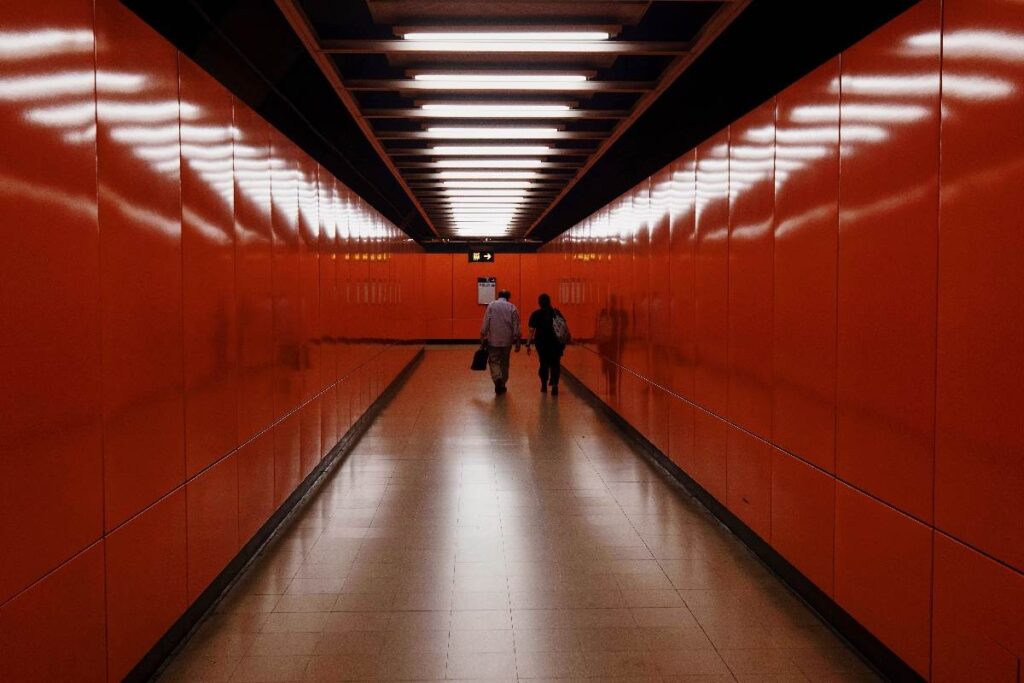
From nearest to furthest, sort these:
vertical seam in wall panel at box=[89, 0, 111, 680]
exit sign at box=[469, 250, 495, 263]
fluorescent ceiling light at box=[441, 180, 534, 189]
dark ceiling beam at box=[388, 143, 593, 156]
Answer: vertical seam in wall panel at box=[89, 0, 111, 680], dark ceiling beam at box=[388, 143, 593, 156], fluorescent ceiling light at box=[441, 180, 534, 189], exit sign at box=[469, 250, 495, 263]

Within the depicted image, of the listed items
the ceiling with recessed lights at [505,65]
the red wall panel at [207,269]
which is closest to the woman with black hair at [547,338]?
the ceiling with recessed lights at [505,65]

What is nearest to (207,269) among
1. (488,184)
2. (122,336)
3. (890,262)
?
(122,336)

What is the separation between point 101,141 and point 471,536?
3.41 metres

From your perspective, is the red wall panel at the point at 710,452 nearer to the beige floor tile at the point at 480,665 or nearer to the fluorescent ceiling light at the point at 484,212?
the beige floor tile at the point at 480,665

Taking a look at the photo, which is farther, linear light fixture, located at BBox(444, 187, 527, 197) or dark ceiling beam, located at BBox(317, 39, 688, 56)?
linear light fixture, located at BBox(444, 187, 527, 197)

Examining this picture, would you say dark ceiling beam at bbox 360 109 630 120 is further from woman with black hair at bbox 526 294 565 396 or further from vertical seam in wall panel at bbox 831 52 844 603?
woman with black hair at bbox 526 294 565 396

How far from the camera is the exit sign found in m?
24.5

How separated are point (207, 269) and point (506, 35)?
2140 millimetres

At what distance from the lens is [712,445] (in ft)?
19.2

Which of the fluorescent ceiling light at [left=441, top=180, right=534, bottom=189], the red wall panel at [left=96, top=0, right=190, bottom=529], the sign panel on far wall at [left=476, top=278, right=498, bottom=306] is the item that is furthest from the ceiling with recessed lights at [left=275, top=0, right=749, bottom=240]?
the sign panel on far wall at [left=476, top=278, right=498, bottom=306]

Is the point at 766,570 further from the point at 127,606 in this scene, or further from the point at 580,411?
the point at 580,411

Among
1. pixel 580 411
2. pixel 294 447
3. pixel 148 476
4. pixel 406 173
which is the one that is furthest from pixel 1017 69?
pixel 580 411

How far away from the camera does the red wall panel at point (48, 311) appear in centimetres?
221

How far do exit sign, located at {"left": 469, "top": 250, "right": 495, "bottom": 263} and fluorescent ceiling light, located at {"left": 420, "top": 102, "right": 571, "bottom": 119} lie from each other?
17.9 metres
